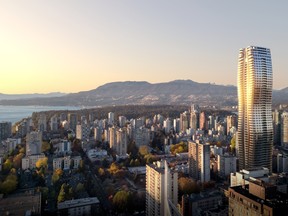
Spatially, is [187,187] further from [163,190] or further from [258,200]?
[258,200]

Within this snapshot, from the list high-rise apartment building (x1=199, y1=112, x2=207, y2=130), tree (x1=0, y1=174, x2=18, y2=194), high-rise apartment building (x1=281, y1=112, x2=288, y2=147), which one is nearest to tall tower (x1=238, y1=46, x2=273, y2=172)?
high-rise apartment building (x1=281, y1=112, x2=288, y2=147)

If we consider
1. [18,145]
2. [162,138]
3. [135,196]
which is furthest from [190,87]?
[135,196]

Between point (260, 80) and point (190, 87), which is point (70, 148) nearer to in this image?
point (260, 80)

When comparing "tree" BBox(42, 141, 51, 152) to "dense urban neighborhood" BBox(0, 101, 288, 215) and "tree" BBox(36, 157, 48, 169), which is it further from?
"tree" BBox(36, 157, 48, 169)

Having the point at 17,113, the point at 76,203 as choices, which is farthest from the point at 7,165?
the point at 17,113

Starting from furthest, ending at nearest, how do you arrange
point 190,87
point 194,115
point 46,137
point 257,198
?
point 190,87, point 194,115, point 46,137, point 257,198

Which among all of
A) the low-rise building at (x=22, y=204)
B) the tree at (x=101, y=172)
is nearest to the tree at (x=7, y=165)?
the low-rise building at (x=22, y=204)

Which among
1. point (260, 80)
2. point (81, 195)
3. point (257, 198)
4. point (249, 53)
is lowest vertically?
point (81, 195)

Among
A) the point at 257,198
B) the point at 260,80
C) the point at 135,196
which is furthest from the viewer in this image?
the point at 260,80
